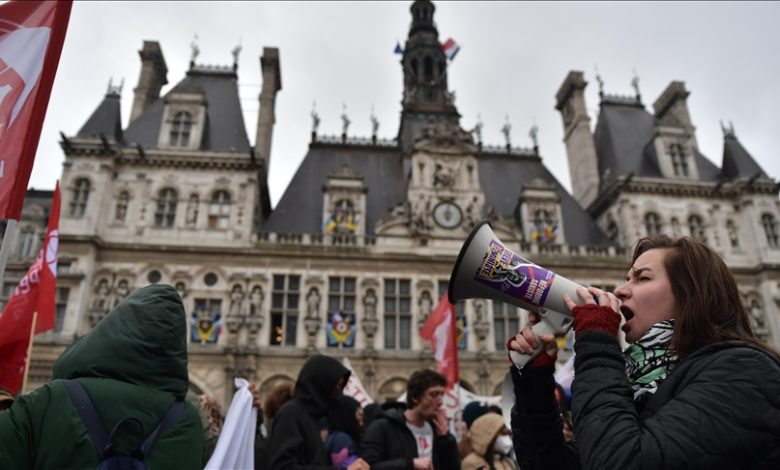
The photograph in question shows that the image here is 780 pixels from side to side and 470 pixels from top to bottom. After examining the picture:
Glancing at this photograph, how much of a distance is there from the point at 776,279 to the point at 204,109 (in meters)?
26.3

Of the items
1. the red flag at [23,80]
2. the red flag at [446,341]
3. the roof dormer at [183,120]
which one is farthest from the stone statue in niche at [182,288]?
the red flag at [23,80]

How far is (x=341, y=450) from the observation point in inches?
213

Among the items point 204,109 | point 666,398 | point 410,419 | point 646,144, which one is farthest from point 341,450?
point 646,144

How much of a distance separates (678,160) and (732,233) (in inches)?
170

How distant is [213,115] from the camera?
86.9 feet

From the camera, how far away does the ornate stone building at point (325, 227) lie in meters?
20.6

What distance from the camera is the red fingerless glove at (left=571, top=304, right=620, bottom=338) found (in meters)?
2.13

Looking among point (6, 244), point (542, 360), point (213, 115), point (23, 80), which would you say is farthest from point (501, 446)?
point (213, 115)

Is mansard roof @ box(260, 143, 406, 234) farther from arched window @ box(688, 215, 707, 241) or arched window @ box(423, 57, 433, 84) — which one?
arched window @ box(688, 215, 707, 241)

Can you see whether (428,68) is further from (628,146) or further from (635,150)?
(635,150)

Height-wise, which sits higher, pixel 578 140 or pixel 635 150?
pixel 578 140

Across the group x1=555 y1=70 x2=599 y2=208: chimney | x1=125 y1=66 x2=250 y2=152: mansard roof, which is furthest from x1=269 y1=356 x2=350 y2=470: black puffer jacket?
x1=555 y1=70 x2=599 y2=208: chimney

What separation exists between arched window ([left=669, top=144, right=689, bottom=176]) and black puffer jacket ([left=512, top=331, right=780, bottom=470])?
28227 mm

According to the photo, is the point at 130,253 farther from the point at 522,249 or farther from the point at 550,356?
the point at 550,356
